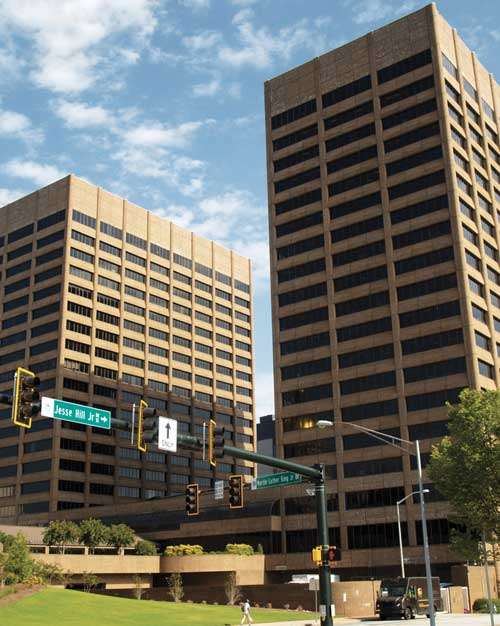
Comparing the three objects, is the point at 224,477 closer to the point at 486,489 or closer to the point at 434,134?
the point at 434,134

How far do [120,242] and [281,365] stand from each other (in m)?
50.4

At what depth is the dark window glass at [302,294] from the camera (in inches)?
3957

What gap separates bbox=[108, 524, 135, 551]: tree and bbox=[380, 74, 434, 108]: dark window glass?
6305 cm

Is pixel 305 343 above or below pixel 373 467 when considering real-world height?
above

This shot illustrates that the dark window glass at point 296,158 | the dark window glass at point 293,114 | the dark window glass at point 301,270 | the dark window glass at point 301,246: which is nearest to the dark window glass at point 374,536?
the dark window glass at point 301,270

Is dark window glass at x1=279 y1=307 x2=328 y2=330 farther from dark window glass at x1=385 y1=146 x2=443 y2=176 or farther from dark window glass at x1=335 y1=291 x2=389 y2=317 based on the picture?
dark window glass at x1=385 y1=146 x2=443 y2=176

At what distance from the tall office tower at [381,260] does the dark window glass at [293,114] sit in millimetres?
172

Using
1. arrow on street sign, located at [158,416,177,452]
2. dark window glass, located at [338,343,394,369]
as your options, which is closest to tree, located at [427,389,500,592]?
arrow on street sign, located at [158,416,177,452]

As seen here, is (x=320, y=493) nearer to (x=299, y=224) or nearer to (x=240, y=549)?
(x=240, y=549)

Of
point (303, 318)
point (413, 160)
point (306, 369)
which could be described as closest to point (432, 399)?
point (306, 369)

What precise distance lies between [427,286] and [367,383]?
13639 mm

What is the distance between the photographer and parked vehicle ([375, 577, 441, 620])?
166 ft

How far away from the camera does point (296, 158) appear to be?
353 ft

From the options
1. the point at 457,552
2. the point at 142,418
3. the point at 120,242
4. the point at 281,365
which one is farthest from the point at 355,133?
the point at 142,418
